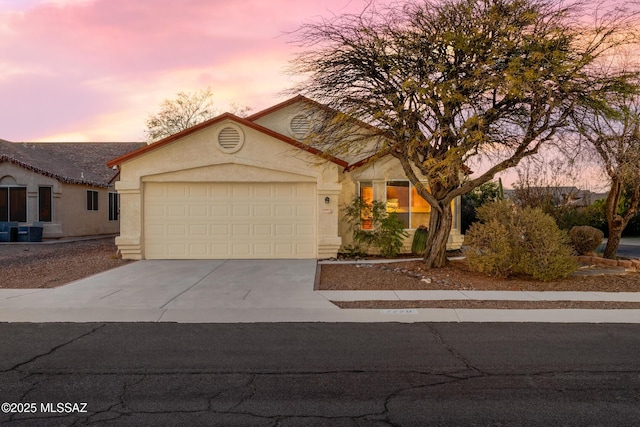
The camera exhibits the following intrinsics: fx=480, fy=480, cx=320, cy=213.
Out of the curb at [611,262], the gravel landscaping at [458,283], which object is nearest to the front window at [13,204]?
the gravel landscaping at [458,283]

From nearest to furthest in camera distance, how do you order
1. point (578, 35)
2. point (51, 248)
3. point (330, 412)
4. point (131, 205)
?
point (330, 412), point (578, 35), point (131, 205), point (51, 248)

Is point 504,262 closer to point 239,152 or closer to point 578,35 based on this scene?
point 578,35

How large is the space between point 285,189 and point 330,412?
11641 mm

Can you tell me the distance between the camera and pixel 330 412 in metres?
4.45

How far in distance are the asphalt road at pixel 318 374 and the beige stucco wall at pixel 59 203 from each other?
17.7m

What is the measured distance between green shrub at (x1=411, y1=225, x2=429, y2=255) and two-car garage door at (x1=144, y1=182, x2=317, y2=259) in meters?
3.59

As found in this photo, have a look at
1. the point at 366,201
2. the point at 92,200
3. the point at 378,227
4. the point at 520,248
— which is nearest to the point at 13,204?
the point at 92,200

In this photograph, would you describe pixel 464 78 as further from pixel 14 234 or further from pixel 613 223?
pixel 14 234

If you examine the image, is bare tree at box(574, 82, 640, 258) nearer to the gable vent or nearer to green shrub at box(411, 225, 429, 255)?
green shrub at box(411, 225, 429, 255)

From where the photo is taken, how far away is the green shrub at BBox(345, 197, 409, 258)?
16.1 metres

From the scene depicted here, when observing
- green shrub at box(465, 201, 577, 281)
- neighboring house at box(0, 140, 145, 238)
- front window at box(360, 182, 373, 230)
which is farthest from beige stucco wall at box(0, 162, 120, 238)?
green shrub at box(465, 201, 577, 281)

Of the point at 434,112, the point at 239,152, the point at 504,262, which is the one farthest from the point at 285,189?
the point at 504,262

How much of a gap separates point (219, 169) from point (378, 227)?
567 centimetres

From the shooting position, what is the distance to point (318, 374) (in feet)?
17.9
